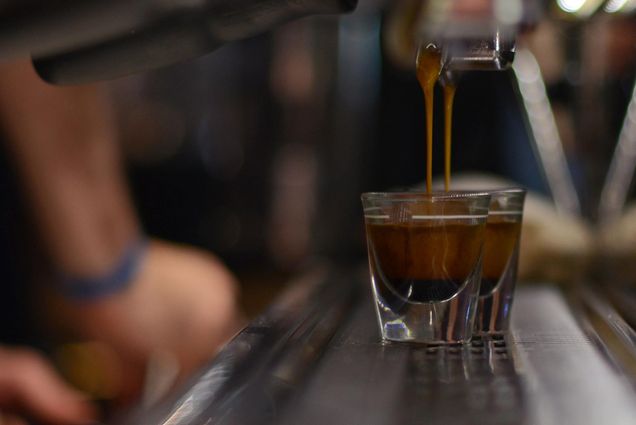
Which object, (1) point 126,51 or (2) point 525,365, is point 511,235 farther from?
(1) point 126,51

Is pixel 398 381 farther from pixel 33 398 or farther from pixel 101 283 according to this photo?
pixel 101 283

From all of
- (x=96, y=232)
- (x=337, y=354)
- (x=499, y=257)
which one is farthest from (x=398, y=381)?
(x=96, y=232)

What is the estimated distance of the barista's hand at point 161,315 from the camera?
1.13 meters

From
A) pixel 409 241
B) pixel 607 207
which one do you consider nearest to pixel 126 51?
pixel 409 241

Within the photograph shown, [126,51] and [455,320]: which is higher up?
[126,51]

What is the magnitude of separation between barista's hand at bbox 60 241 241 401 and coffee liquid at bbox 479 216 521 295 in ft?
1.78

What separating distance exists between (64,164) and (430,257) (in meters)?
0.69

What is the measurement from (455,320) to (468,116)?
1.02 m

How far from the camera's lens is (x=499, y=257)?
0.62 metres

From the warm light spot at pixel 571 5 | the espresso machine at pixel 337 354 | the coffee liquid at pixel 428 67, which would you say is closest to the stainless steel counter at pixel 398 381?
the espresso machine at pixel 337 354

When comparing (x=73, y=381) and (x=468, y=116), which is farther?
(x=468, y=116)

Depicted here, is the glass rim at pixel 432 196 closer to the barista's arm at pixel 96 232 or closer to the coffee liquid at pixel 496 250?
the coffee liquid at pixel 496 250

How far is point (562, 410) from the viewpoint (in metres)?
0.41

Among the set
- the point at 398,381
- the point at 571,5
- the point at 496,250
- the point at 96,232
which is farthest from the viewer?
the point at 96,232
